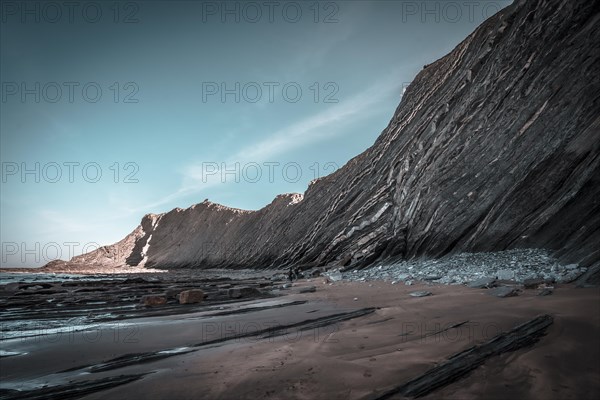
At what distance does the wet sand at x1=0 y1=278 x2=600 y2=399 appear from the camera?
275 centimetres

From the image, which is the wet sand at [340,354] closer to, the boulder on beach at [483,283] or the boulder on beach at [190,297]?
the boulder on beach at [483,283]

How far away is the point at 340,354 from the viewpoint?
3.71 meters

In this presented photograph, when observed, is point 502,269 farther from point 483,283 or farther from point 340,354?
point 340,354

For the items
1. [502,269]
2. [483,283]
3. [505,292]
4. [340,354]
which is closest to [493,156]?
[502,269]

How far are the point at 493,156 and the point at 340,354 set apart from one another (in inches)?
525

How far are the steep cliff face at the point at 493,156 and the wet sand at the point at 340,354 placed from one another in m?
4.13

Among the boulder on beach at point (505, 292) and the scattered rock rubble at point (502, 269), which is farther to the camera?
the scattered rock rubble at point (502, 269)

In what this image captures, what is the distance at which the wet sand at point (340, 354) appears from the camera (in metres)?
2.75

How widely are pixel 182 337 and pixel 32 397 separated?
7.46 ft

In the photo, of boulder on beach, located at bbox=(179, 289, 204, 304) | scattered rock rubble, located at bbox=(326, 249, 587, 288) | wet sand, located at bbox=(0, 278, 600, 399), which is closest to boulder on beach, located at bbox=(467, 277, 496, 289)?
scattered rock rubble, located at bbox=(326, 249, 587, 288)

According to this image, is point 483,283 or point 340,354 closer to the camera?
point 340,354

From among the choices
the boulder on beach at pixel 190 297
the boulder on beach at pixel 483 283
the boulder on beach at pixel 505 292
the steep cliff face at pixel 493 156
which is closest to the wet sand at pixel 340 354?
the boulder on beach at pixel 505 292

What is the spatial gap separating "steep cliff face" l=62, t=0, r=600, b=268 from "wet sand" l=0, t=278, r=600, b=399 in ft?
13.5

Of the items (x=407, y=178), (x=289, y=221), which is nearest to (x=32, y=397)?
(x=407, y=178)
